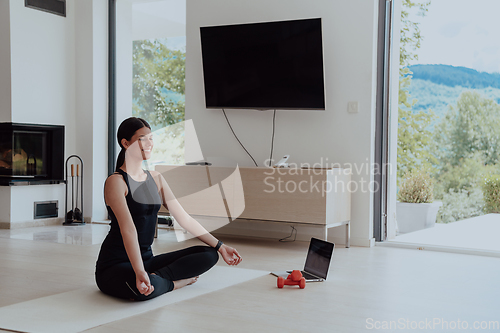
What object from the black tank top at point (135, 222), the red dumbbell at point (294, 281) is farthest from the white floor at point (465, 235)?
the black tank top at point (135, 222)

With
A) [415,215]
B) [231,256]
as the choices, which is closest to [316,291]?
[231,256]

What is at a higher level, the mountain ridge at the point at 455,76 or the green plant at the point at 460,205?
the mountain ridge at the point at 455,76

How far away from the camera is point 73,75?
6.09 metres

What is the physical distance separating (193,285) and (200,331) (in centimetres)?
79

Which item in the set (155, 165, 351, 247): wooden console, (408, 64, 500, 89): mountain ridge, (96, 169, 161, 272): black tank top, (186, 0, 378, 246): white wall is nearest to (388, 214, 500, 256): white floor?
(186, 0, 378, 246): white wall

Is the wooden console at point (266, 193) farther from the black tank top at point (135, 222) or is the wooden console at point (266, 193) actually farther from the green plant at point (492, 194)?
the black tank top at point (135, 222)

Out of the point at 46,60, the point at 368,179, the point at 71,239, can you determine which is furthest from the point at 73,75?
the point at 368,179

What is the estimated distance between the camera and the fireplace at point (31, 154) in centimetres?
547

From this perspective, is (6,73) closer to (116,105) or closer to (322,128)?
(116,105)

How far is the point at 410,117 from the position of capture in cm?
573

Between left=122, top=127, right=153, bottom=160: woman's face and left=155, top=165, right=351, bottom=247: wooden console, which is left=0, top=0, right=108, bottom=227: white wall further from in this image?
left=122, top=127, right=153, bottom=160: woman's face

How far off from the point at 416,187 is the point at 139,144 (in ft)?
12.5

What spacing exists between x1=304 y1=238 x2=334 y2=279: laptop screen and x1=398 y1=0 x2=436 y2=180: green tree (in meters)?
2.61

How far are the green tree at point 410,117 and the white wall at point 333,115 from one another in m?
1.01
